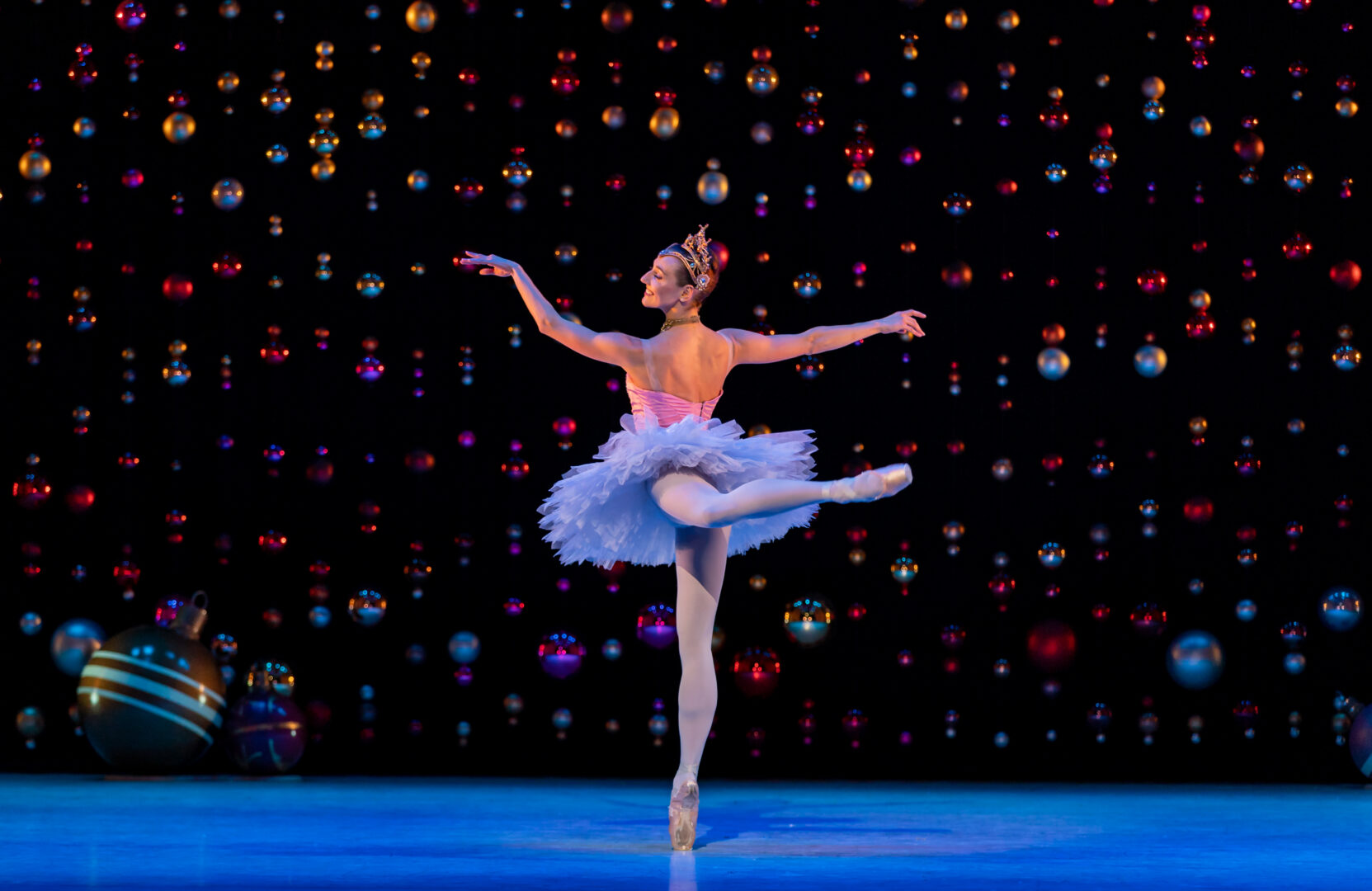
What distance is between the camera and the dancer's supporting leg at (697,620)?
13.1ft

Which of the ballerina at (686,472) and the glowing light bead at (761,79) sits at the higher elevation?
the glowing light bead at (761,79)

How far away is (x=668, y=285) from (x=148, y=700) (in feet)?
9.36

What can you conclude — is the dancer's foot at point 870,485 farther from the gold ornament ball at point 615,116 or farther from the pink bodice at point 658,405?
the gold ornament ball at point 615,116

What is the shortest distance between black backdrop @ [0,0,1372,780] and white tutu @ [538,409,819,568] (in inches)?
80.8

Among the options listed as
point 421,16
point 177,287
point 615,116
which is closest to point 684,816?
point 615,116

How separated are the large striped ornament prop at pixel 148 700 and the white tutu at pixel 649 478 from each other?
2.26 metres

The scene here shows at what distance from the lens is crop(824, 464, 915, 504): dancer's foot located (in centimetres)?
342

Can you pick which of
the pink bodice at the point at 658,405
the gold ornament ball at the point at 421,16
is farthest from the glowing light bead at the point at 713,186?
the pink bodice at the point at 658,405

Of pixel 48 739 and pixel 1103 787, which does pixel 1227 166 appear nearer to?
pixel 1103 787

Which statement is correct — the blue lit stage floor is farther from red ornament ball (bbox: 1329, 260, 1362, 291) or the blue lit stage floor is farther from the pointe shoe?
red ornament ball (bbox: 1329, 260, 1362, 291)

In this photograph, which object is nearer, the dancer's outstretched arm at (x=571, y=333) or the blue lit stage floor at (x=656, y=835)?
the blue lit stage floor at (x=656, y=835)

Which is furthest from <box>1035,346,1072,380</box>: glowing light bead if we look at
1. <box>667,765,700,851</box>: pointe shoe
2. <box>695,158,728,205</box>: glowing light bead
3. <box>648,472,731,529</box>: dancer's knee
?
<box>667,765,700,851</box>: pointe shoe

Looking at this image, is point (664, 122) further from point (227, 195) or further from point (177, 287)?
point (177, 287)

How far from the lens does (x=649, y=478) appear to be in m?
3.94
